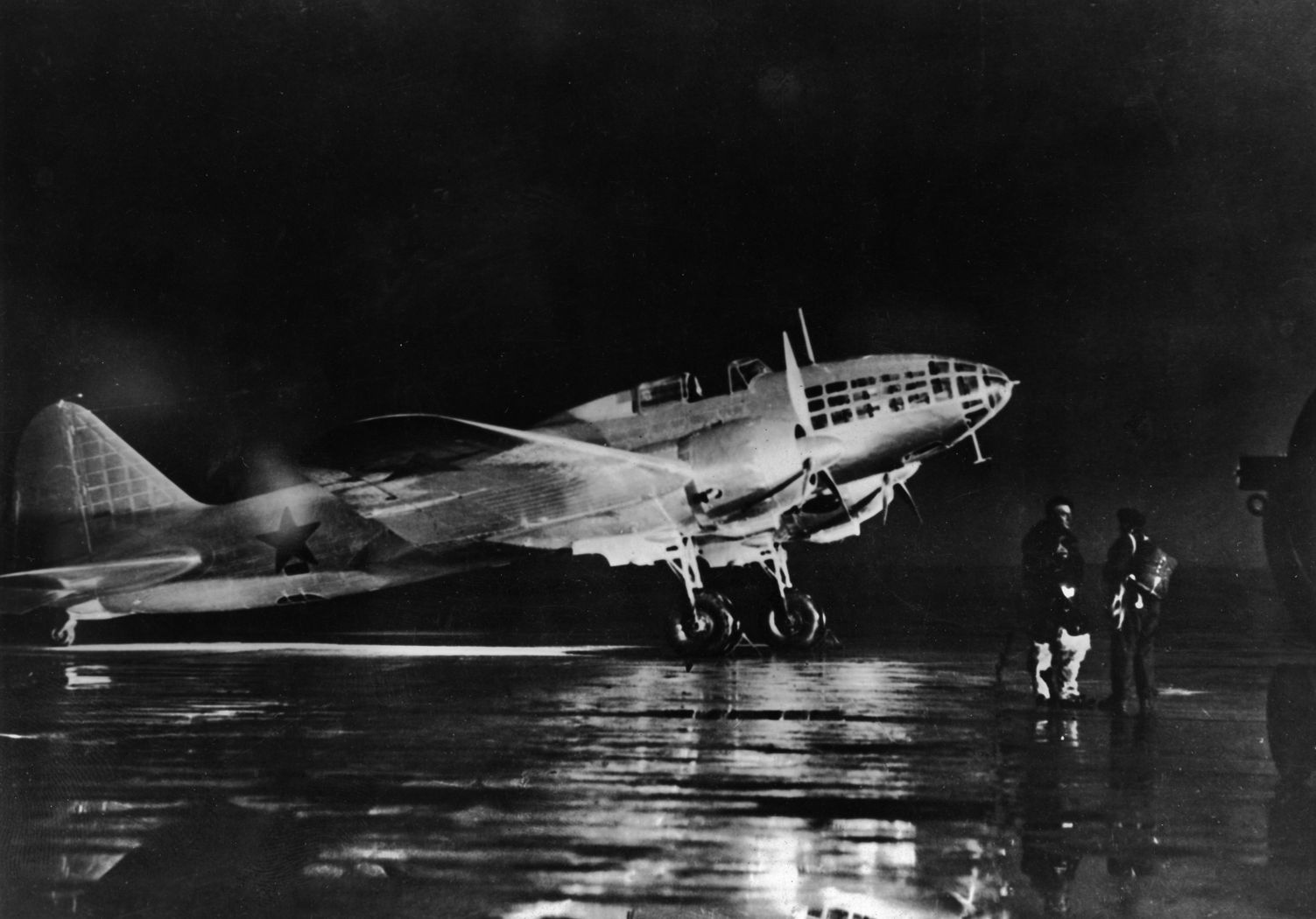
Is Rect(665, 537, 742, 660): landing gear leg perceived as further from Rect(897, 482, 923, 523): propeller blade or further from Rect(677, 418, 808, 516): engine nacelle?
Rect(897, 482, 923, 523): propeller blade

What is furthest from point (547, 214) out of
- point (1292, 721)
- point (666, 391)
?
point (1292, 721)

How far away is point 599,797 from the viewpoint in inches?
211

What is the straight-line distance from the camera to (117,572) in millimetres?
9016

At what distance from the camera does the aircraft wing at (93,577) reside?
846cm

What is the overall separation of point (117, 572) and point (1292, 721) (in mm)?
9994

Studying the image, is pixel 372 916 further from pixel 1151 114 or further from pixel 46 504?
pixel 1151 114

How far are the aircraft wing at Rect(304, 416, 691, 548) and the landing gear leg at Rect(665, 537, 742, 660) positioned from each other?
19.1 inches

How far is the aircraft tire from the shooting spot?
5371 mm

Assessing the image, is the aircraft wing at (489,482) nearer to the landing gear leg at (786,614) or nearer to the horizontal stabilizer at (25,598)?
the landing gear leg at (786,614)

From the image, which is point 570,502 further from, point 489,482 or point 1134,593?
point 1134,593

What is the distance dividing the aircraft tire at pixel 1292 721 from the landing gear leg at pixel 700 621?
15.7 ft

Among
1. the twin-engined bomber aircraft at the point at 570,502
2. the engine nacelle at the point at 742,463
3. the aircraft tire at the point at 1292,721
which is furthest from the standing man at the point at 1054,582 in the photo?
the engine nacelle at the point at 742,463

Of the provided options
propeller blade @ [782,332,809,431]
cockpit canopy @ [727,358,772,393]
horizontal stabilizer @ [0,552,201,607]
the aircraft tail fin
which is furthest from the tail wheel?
the aircraft tail fin

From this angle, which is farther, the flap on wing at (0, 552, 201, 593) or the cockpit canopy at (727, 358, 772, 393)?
the cockpit canopy at (727, 358, 772, 393)
